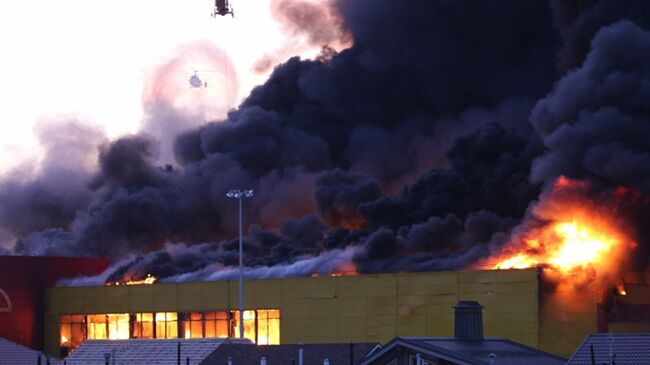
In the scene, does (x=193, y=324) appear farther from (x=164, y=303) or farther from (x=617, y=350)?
(x=617, y=350)

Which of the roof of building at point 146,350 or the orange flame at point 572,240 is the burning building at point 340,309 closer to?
the orange flame at point 572,240

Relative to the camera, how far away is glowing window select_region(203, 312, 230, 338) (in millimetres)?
→ 114312

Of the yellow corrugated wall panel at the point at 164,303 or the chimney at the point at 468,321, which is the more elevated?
the yellow corrugated wall panel at the point at 164,303

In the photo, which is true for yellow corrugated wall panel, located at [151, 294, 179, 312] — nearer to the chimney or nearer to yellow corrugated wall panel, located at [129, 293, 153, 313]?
yellow corrugated wall panel, located at [129, 293, 153, 313]

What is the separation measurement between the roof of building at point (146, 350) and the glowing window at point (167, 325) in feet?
25.6

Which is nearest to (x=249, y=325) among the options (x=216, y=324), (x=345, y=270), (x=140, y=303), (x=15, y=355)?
(x=216, y=324)

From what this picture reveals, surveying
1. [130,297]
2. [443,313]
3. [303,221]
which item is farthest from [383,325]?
[303,221]

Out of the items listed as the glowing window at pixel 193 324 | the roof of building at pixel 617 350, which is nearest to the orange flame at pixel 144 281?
the glowing window at pixel 193 324

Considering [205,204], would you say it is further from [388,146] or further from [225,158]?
[388,146]

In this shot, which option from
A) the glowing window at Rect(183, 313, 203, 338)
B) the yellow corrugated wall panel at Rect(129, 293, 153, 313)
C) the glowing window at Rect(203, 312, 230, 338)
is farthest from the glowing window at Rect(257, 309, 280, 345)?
the yellow corrugated wall panel at Rect(129, 293, 153, 313)

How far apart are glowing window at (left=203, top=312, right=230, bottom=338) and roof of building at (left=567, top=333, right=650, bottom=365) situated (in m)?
43.5

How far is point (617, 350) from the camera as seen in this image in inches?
2928

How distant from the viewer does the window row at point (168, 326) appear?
112125mm

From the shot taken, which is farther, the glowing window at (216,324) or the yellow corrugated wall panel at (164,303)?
the yellow corrugated wall panel at (164,303)
